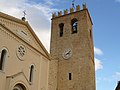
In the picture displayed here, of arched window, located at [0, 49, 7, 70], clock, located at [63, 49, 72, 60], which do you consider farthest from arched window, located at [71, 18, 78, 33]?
arched window, located at [0, 49, 7, 70]

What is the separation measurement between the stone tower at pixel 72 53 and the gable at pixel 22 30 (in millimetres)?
3715

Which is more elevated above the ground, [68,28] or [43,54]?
[68,28]

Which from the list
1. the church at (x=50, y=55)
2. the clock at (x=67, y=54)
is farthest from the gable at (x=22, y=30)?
the clock at (x=67, y=54)

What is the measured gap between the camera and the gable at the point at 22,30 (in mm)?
15047

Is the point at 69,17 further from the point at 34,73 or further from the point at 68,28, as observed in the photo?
the point at 34,73

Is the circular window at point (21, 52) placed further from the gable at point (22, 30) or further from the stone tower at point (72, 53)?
the stone tower at point (72, 53)

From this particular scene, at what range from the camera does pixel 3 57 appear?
14.2 meters

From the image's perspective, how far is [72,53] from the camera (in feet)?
75.8

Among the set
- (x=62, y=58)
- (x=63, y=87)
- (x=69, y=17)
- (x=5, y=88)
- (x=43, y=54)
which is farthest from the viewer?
(x=69, y=17)

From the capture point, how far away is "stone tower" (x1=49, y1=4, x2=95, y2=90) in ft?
70.3

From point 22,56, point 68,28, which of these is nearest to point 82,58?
point 68,28

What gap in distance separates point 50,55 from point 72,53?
2723 millimetres

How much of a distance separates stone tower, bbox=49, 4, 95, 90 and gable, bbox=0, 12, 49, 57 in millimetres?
3715

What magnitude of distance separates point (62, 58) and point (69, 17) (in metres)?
5.38
